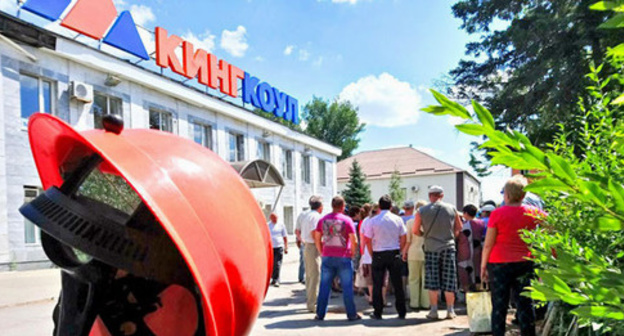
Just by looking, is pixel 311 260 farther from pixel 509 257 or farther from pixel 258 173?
pixel 258 173

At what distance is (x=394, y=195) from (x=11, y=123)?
27651 mm

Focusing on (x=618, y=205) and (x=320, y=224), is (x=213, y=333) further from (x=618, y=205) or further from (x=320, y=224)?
(x=320, y=224)

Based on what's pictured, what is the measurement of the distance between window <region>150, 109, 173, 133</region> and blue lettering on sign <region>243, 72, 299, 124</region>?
5.67 m

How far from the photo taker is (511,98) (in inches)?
423

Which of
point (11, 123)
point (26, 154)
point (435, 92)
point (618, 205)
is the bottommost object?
point (618, 205)

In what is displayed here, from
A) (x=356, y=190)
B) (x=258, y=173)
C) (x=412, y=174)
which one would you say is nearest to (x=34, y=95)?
(x=258, y=173)

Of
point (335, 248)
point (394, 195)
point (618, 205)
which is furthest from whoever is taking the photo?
point (394, 195)

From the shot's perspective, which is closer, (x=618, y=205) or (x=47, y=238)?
(x=618, y=205)

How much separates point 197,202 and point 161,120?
51.8 feet

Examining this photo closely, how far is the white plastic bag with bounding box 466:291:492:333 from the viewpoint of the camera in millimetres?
4664

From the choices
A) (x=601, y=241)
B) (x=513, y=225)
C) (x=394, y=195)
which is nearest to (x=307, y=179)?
(x=394, y=195)

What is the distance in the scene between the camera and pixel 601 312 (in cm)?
65

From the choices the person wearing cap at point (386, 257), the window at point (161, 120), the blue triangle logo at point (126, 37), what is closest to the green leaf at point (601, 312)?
the person wearing cap at point (386, 257)

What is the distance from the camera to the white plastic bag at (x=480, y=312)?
4.66 meters
